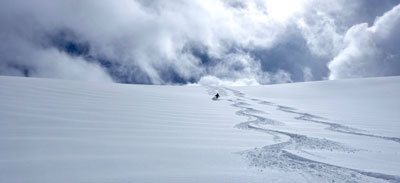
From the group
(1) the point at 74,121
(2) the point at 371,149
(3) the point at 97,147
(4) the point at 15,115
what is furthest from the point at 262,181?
(4) the point at 15,115

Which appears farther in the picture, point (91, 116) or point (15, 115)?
point (91, 116)

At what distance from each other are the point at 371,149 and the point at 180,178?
2.59 m

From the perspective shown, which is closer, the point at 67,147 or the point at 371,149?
the point at 67,147

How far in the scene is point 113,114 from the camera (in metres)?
4.33

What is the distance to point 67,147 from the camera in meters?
2.33

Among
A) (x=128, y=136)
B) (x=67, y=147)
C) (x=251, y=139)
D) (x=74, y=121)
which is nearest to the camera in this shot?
(x=67, y=147)

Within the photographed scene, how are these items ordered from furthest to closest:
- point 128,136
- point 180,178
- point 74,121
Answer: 1. point 74,121
2. point 128,136
3. point 180,178

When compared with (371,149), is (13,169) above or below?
below

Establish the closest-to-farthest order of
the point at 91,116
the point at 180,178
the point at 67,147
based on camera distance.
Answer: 1. the point at 180,178
2. the point at 67,147
3. the point at 91,116

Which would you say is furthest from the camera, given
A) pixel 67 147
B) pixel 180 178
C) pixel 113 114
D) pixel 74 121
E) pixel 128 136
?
pixel 113 114

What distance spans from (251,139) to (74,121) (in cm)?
259

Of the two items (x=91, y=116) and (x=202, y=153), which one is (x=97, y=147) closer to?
(x=202, y=153)

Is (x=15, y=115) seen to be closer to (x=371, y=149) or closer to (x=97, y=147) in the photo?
(x=97, y=147)

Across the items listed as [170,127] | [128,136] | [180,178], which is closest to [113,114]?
[170,127]
